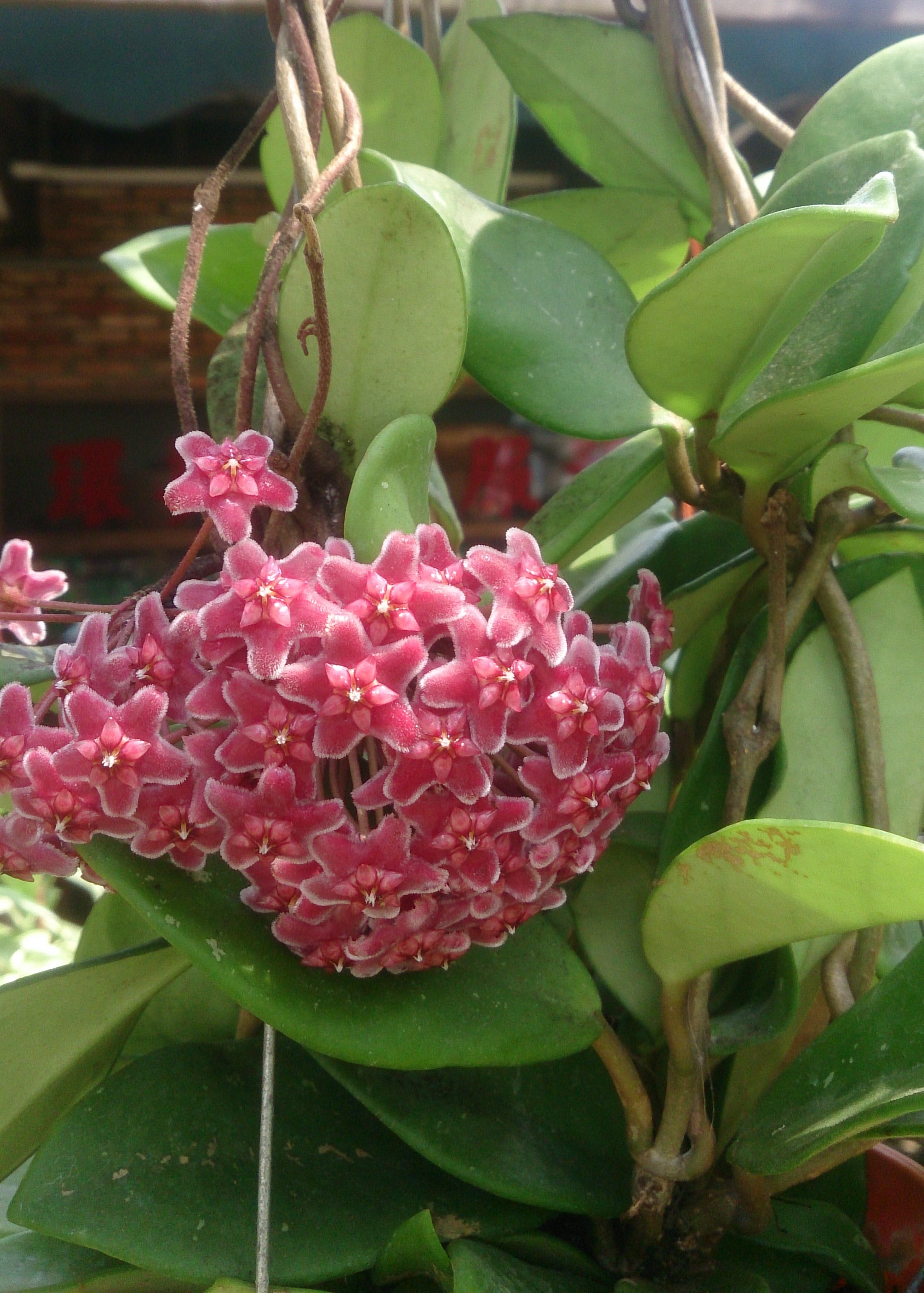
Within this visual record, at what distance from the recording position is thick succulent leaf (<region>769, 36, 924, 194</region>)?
551 mm

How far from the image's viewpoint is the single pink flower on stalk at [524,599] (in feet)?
1.33

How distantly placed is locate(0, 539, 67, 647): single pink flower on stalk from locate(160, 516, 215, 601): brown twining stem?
9 centimetres

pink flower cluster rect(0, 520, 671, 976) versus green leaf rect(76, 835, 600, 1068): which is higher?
pink flower cluster rect(0, 520, 671, 976)

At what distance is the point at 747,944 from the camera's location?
439mm

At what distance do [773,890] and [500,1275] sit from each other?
19 cm

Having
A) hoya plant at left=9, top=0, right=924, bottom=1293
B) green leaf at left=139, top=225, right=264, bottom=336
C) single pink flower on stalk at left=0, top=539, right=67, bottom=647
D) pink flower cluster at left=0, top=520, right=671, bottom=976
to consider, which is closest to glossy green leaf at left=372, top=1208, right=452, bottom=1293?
hoya plant at left=9, top=0, right=924, bottom=1293

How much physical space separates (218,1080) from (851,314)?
45cm

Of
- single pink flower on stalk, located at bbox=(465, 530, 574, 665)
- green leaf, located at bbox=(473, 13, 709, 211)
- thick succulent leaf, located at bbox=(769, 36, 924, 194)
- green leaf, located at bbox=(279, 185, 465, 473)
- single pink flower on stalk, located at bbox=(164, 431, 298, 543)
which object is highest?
thick succulent leaf, located at bbox=(769, 36, 924, 194)

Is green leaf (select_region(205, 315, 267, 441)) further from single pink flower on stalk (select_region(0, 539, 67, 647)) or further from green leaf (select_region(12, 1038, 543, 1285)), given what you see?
green leaf (select_region(12, 1038, 543, 1285))

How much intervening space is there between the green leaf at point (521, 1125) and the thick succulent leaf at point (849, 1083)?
0.08 m

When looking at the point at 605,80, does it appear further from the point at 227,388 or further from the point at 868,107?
the point at 227,388

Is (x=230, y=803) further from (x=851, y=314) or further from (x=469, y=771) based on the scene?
(x=851, y=314)

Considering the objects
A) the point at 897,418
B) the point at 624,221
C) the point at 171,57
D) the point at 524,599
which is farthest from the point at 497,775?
the point at 171,57

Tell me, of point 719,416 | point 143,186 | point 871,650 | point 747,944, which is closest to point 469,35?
point 719,416
